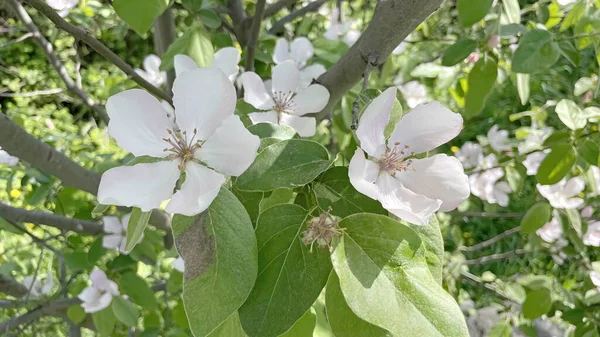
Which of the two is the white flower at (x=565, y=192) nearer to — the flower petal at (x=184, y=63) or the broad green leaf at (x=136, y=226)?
the flower petal at (x=184, y=63)

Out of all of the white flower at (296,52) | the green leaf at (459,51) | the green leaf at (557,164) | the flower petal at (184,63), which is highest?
the flower petal at (184,63)

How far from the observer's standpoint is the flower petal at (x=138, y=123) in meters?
0.48

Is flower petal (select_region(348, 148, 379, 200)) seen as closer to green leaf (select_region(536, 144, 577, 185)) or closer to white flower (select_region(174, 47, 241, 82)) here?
white flower (select_region(174, 47, 241, 82))

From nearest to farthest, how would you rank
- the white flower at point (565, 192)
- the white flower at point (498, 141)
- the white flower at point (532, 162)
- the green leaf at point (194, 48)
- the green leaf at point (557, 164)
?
1. the green leaf at point (194, 48)
2. the green leaf at point (557, 164)
3. the white flower at point (565, 192)
4. the white flower at point (532, 162)
5. the white flower at point (498, 141)

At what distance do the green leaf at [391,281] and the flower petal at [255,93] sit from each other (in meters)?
0.32

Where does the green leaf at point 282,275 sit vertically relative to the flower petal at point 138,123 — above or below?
below

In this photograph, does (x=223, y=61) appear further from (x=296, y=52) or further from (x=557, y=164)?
(x=557, y=164)

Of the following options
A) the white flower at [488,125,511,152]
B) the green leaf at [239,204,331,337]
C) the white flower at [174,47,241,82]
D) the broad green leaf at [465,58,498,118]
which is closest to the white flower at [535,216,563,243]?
the white flower at [488,125,511,152]

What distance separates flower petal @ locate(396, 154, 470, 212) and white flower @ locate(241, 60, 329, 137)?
215mm

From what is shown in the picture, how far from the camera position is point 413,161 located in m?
0.54

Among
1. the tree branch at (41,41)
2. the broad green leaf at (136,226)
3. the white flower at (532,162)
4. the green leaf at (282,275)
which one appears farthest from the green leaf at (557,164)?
the tree branch at (41,41)

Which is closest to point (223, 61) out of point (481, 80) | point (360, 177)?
point (360, 177)

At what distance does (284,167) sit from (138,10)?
0.31 meters

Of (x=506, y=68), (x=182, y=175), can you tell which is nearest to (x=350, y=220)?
(x=182, y=175)
